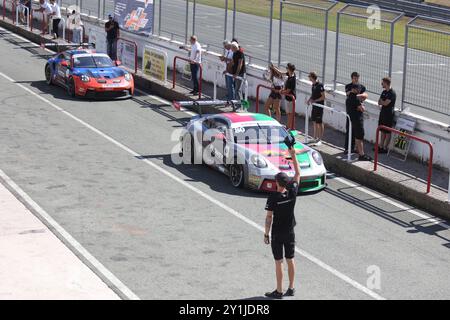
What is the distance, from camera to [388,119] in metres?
20.4

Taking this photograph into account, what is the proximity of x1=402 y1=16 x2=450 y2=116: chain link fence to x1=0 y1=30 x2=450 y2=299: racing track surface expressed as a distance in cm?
274

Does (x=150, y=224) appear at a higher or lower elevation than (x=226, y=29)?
lower

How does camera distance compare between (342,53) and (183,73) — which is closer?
(342,53)

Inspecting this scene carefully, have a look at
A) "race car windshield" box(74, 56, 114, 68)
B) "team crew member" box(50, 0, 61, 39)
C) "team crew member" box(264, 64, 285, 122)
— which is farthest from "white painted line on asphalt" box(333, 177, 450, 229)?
"team crew member" box(50, 0, 61, 39)

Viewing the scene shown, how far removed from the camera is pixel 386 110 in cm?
2033

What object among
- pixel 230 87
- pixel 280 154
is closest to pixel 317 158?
pixel 280 154

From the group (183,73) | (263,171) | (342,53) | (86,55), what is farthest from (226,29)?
(263,171)

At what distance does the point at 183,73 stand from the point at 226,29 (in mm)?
2059

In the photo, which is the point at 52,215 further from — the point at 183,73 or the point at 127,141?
the point at 183,73

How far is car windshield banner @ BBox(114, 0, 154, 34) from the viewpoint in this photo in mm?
32500

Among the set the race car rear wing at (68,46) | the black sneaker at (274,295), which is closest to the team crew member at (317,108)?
the black sneaker at (274,295)

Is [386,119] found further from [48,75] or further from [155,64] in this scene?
[48,75]

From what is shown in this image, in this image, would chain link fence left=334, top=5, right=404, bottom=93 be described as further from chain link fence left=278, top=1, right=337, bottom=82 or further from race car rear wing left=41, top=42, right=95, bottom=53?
race car rear wing left=41, top=42, right=95, bottom=53

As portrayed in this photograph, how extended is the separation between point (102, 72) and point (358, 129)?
951 centimetres
